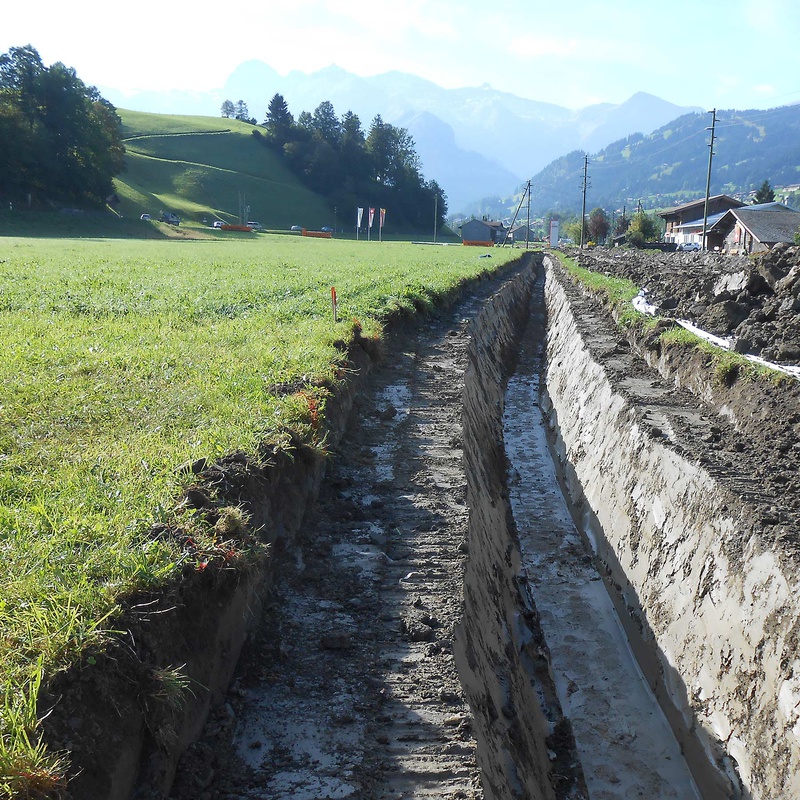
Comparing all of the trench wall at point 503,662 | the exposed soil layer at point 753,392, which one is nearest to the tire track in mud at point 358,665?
the trench wall at point 503,662

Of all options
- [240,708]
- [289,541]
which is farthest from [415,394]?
[240,708]

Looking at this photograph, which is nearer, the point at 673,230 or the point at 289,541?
the point at 289,541

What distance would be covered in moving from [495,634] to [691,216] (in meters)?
92.4

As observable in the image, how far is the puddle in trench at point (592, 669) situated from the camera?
5.86 metres

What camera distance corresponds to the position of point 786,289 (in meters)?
12.7

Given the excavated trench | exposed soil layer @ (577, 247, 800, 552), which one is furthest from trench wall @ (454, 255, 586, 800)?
exposed soil layer @ (577, 247, 800, 552)

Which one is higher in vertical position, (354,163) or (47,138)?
(354,163)

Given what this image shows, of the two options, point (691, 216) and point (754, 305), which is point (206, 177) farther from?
point (754, 305)

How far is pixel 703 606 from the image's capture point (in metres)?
6.04

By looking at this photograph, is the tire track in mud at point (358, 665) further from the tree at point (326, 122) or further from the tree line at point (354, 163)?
the tree at point (326, 122)

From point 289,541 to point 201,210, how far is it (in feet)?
291

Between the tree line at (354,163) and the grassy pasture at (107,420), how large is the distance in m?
104

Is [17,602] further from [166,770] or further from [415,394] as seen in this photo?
[415,394]

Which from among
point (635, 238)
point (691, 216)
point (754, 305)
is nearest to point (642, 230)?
point (635, 238)
